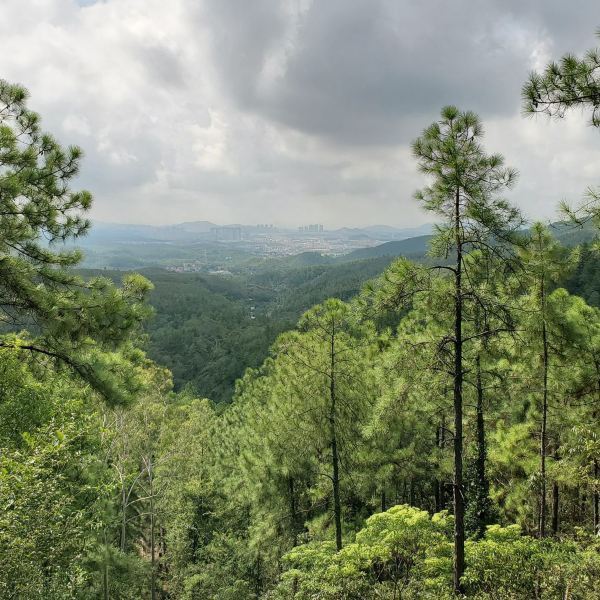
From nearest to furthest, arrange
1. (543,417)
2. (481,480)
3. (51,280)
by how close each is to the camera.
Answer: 1. (51,280)
2. (543,417)
3. (481,480)

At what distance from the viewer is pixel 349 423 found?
11617 mm

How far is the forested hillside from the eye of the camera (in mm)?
6410

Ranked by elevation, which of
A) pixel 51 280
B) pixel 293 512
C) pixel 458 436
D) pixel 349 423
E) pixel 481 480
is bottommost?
pixel 293 512

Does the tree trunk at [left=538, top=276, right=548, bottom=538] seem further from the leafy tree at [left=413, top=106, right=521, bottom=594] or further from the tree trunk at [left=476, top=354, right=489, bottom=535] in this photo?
the leafy tree at [left=413, top=106, right=521, bottom=594]

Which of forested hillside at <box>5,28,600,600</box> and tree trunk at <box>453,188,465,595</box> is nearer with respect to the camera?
forested hillside at <box>5,28,600,600</box>

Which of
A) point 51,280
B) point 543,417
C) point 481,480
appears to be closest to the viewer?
point 51,280

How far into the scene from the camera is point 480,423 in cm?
1120

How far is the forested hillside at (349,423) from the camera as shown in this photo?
6410 millimetres

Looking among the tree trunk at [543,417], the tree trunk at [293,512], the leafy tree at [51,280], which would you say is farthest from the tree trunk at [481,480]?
the leafy tree at [51,280]

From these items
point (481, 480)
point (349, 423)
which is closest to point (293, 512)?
point (349, 423)

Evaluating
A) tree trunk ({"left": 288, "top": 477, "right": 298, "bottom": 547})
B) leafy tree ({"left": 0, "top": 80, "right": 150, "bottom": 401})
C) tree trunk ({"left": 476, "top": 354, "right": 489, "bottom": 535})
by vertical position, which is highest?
leafy tree ({"left": 0, "top": 80, "right": 150, "bottom": 401})

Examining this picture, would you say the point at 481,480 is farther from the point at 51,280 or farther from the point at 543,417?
the point at 51,280

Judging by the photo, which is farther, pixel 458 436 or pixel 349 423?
pixel 349 423

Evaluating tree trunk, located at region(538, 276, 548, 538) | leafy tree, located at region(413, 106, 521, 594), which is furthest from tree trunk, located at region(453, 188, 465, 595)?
tree trunk, located at region(538, 276, 548, 538)
